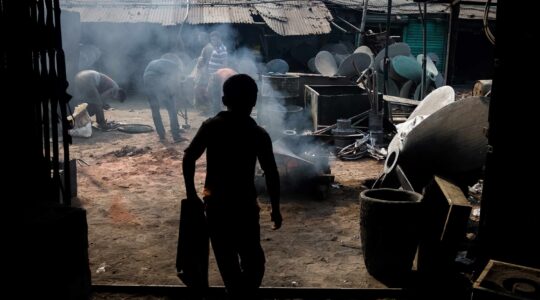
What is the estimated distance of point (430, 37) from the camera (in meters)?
22.6

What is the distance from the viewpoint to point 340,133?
1052 centimetres

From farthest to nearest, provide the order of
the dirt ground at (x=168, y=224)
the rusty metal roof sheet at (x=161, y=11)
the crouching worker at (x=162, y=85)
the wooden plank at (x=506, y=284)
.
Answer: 1. the rusty metal roof sheet at (x=161, y=11)
2. the crouching worker at (x=162, y=85)
3. the dirt ground at (x=168, y=224)
4. the wooden plank at (x=506, y=284)

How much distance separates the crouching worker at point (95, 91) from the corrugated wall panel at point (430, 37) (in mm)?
14217

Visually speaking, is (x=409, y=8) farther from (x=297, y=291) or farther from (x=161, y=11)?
(x=297, y=291)

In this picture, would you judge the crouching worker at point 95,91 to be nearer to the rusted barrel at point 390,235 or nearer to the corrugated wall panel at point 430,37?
the rusted barrel at point 390,235

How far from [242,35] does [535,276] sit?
18.3 metres

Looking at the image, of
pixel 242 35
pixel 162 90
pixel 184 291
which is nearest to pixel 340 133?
pixel 162 90

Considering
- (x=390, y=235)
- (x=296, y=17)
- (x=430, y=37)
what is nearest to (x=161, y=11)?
(x=296, y=17)

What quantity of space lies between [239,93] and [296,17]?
58.7ft

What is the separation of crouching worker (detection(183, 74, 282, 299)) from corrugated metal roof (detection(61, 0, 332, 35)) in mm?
16458

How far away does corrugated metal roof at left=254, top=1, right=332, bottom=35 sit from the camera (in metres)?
20.0

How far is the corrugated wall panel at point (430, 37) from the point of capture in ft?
73.5

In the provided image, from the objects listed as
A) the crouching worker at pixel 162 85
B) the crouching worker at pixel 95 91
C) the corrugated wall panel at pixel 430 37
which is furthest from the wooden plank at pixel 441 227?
the corrugated wall panel at pixel 430 37

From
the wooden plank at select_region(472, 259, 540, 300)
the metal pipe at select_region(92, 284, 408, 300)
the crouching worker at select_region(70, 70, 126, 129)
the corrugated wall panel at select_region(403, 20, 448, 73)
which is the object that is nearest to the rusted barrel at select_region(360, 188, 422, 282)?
the metal pipe at select_region(92, 284, 408, 300)
